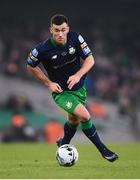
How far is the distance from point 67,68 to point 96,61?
1454cm

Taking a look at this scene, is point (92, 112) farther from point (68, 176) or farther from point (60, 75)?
point (68, 176)

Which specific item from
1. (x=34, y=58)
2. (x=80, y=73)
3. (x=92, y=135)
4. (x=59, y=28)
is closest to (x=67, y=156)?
(x=92, y=135)

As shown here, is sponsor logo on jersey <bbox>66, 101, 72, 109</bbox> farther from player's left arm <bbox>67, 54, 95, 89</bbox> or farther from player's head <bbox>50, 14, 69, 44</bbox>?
player's head <bbox>50, 14, 69, 44</bbox>

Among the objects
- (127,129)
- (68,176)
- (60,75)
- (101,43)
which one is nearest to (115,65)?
(101,43)

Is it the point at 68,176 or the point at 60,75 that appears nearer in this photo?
the point at 68,176

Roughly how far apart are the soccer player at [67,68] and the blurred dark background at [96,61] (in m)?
12.4

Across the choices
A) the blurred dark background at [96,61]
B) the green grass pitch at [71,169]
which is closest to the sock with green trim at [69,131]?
the green grass pitch at [71,169]

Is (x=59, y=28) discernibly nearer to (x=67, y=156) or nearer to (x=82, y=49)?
(x=82, y=49)

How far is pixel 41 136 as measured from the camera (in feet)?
78.5

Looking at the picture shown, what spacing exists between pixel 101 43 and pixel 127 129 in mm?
3516

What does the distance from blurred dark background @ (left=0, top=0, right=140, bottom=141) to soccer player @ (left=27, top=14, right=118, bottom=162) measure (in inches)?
488

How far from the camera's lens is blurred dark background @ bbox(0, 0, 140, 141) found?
24516 millimetres

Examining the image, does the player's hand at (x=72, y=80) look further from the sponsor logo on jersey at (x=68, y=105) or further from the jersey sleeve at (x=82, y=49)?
the jersey sleeve at (x=82, y=49)

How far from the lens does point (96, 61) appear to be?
25875 mm
